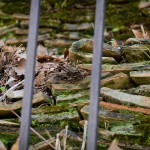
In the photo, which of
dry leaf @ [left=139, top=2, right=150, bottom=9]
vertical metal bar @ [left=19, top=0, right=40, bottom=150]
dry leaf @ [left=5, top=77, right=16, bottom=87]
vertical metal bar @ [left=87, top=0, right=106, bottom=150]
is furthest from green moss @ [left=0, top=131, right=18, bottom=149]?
dry leaf @ [left=139, top=2, right=150, bottom=9]

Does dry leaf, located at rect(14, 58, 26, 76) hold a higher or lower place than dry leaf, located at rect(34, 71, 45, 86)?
higher

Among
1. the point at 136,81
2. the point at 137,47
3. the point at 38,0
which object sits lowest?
the point at 136,81

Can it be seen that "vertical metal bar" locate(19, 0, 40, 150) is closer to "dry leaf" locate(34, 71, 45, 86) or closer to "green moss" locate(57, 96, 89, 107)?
"green moss" locate(57, 96, 89, 107)

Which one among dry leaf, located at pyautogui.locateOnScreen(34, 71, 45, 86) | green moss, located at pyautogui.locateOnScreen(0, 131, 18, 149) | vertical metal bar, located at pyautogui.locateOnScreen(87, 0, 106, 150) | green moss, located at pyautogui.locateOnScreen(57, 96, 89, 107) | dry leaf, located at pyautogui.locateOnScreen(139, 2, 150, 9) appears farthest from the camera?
dry leaf, located at pyautogui.locateOnScreen(139, 2, 150, 9)

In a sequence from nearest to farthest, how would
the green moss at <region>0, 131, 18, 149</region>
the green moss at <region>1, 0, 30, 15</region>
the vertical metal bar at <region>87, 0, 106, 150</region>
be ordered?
the vertical metal bar at <region>87, 0, 106, 150</region>, the green moss at <region>0, 131, 18, 149</region>, the green moss at <region>1, 0, 30, 15</region>

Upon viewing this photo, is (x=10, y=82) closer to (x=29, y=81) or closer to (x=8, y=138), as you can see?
(x=8, y=138)

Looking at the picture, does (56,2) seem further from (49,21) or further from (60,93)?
(60,93)

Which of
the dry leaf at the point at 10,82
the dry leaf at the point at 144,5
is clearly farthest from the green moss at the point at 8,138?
the dry leaf at the point at 144,5

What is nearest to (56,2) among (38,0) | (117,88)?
(117,88)
